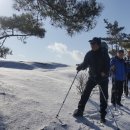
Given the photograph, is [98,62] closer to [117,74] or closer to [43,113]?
[43,113]

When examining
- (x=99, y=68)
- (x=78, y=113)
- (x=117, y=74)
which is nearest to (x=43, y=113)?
(x=78, y=113)

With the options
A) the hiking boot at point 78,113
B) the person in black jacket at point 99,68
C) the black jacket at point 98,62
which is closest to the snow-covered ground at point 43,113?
the hiking boot at point 78,113

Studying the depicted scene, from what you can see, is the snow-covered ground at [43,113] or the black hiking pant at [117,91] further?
the black hiking pant at [117,91]

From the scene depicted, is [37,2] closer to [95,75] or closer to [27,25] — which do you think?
[27,25]

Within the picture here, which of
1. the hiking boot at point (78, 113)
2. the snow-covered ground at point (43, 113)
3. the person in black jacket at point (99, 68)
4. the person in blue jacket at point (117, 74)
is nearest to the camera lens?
the snow-covered ground at point (43, 113)

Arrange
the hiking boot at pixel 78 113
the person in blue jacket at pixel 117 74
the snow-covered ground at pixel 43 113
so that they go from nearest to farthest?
the snow-covered ground at pixel 43 113 < the hiking boot at pixel 78 113 < the person in blue jacket at pixel 117 74

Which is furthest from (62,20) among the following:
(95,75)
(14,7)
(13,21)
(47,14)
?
(13,21)

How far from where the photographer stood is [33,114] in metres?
8.50

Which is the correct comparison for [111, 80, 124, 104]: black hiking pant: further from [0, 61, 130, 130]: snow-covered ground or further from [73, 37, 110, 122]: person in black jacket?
[73, 37, 110, 122]: person in black jacket

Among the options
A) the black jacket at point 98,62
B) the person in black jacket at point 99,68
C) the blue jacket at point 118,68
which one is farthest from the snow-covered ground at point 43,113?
the black jacket at point 98,62

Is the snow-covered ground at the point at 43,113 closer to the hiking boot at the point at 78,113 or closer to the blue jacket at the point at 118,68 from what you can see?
the hiking boot at the point at 78,113

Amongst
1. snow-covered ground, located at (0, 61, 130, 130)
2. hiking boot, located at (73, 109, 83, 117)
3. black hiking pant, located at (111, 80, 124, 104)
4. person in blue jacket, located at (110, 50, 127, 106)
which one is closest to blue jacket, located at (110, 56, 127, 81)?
person in blue jacket, located at (110, 50, 127, 106)

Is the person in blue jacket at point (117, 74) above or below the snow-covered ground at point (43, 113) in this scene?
above

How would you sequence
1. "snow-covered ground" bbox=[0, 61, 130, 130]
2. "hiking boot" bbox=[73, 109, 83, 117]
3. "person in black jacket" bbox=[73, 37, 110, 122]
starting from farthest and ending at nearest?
"hiking boot" bbox=[73, 109, 83, 117] < "person in black jacket" bbox=[73, 37, 110, 122] < "snow-covered ground" bbox=[0, 61, 130, 130]
